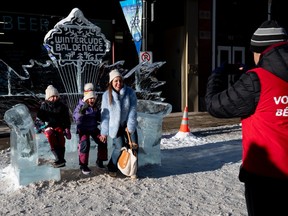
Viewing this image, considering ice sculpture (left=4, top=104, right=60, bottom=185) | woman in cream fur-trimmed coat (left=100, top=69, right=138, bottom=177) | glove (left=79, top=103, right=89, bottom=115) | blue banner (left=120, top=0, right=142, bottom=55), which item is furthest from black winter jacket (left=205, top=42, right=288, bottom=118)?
blue banner (left=120, top=0, right=142, bottom=55)

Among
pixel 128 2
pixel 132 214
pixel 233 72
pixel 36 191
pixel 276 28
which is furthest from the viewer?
pixel 128 2

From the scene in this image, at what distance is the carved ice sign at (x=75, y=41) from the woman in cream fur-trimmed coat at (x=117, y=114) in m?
1.64

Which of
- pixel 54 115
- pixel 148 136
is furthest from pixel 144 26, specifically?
pixel 54 115

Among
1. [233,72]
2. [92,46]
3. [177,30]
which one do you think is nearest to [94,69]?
[92,46]

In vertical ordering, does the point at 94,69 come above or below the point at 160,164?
above

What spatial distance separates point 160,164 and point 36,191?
6.55 ft

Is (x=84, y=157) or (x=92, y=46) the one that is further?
(x=92, y=46)

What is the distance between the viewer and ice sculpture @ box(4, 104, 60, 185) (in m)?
4.41

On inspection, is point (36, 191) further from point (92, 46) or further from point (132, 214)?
point (92, 46)

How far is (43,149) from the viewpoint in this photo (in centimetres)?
471

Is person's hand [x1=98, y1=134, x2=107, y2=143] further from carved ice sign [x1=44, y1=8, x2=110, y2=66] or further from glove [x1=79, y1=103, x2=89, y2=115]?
carved ice sign [x1=44, y1=8, x2=110, y2=66]

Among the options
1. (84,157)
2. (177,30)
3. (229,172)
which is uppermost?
(177,30)

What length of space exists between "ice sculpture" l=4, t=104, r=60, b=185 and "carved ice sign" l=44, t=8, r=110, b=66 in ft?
5.43

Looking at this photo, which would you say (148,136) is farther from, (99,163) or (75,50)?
(75,50)
